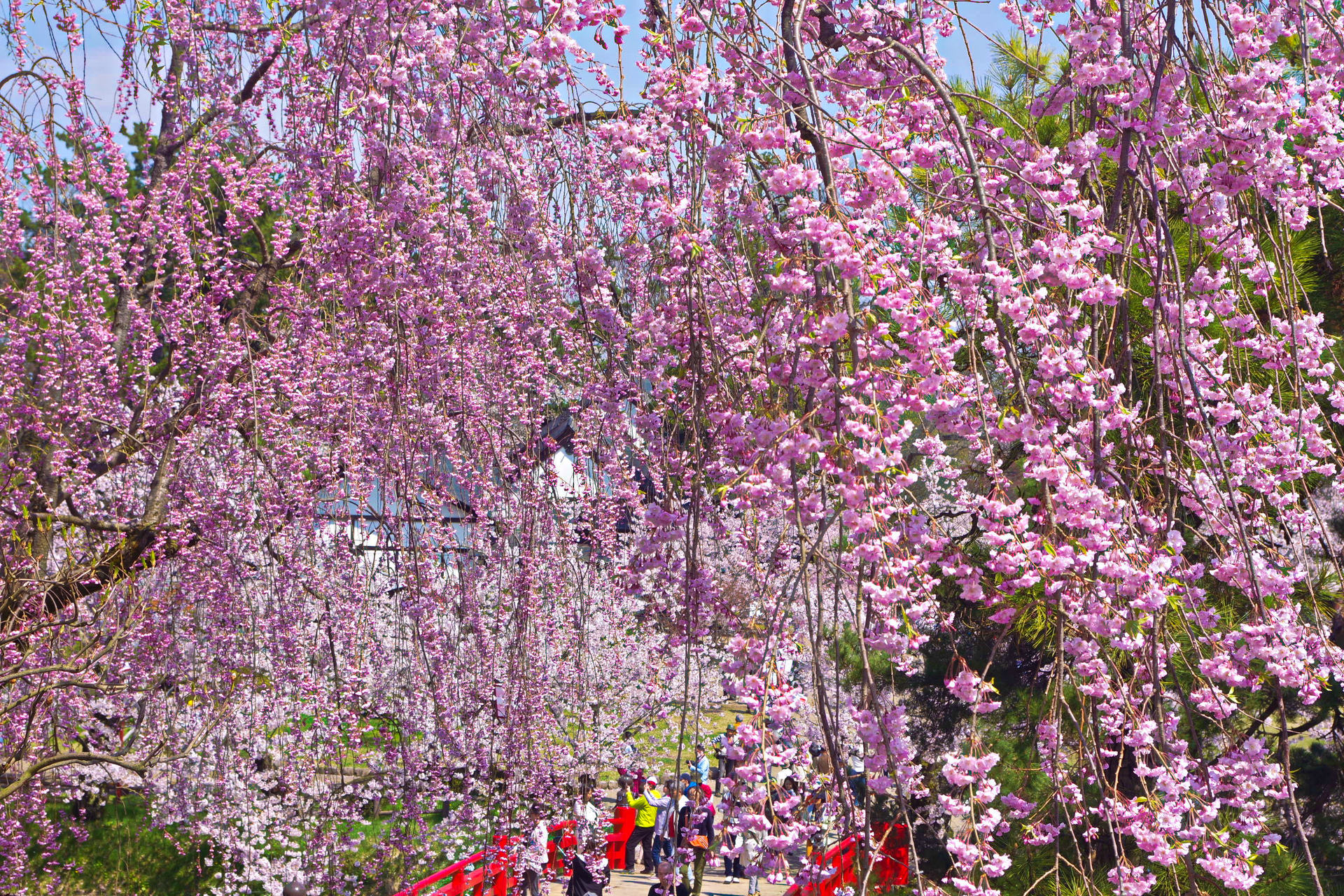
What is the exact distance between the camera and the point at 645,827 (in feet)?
32.1

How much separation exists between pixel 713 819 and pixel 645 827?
6.15 feet

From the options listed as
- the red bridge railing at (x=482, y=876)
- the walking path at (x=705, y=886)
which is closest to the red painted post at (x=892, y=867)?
the red bridge railing at (x=482, y=876)

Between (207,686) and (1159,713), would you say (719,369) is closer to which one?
(1159,713)

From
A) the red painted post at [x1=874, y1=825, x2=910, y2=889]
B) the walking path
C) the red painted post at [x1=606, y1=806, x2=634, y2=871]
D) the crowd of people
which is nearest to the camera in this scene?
the crowd of people

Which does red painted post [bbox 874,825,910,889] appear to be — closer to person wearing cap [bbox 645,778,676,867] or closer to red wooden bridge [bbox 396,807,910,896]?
red wooden bridge [bbox 396,807,910,896]

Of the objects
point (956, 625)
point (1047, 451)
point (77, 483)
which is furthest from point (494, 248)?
point (956, 625)

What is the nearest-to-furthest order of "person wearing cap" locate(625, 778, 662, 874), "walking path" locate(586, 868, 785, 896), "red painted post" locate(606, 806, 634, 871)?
"walking path" locate(586, 868, 785, 896) < "red painted post" locate(606, 806, 634, 871) < "person wearing cap" locate(625, 778, 662, 874)

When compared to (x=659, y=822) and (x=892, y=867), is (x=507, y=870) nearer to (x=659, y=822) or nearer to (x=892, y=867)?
(x=892, y=867)

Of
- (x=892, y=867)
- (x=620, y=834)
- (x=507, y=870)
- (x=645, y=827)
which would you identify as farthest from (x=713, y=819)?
(x=507, y=870)

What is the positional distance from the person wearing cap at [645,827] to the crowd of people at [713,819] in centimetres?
1

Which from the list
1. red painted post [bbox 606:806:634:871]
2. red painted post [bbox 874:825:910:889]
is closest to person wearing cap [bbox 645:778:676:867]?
red painted post [bbox 606:806:634:871]

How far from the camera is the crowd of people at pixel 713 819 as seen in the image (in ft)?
5.91

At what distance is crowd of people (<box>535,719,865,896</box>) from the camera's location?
1.80 metres

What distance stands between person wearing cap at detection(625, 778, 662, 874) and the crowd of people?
0.01 m
